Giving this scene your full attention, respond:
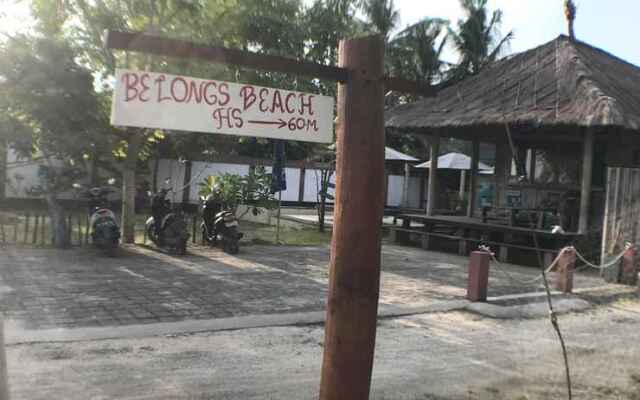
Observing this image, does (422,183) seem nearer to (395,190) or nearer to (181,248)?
(395,190)

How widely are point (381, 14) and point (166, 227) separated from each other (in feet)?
65.3

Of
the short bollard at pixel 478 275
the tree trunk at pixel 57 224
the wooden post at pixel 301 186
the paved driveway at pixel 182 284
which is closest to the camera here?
the paved driveway at pixel 182 284

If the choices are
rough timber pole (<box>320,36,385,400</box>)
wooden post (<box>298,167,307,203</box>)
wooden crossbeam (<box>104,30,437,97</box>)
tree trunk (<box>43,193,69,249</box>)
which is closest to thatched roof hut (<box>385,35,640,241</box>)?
tree trunk (<box>43,193,69,249</box>)

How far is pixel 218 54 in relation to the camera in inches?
111

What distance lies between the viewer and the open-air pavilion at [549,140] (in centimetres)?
1124

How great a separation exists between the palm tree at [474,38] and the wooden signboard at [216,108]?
26152 millimetres

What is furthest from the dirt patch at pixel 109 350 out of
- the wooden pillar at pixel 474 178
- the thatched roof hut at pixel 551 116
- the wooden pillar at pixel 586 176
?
the wooden pillar at pixel 474 178

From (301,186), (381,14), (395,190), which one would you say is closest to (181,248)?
(301,186)

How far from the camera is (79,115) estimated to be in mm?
9547

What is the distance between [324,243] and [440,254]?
2638 millimetres

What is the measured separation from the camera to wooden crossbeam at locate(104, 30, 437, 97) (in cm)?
263

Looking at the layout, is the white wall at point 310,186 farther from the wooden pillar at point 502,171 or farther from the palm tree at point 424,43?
the wooden pillar at point 502,171

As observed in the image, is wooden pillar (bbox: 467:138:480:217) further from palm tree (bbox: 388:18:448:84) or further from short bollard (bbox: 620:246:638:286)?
palm tree (bbox: 388:18:448:84)

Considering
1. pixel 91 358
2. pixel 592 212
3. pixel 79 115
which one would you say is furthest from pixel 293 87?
pixel 592 212
